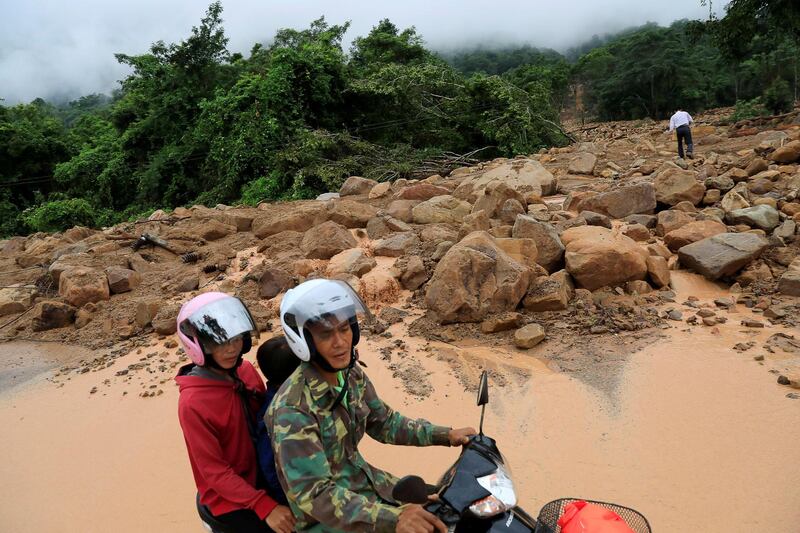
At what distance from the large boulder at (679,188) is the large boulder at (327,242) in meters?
4.67

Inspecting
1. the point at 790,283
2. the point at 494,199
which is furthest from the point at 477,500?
the point at 494,199

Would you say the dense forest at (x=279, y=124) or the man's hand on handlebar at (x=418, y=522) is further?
the dense forest at (x=279, y=124)

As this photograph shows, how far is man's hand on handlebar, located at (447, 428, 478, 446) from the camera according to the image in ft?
6.86

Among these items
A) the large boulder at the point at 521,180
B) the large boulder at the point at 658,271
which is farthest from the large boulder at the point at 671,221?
the large boulder at the point at 521,180

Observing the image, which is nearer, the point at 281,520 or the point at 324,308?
the point at 324,308

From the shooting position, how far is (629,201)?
318 inches

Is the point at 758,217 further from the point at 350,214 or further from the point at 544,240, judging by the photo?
the point at 350,214

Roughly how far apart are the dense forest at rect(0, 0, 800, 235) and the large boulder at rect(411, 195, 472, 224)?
5801 mm

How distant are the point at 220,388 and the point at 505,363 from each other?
10.3 ft

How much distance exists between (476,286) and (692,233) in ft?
9.60

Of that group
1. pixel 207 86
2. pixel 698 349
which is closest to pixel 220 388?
pixel 698 349

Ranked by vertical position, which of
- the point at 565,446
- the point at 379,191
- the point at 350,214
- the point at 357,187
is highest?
the point at 357,187

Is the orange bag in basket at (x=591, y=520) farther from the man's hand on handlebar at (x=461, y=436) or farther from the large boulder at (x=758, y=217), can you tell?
the large boulder at (x=758, y=217)

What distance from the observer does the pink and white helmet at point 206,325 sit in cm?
217
